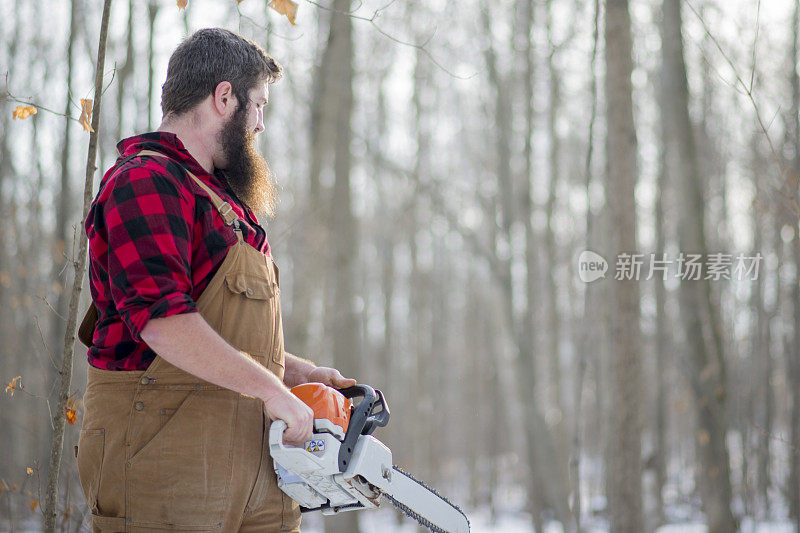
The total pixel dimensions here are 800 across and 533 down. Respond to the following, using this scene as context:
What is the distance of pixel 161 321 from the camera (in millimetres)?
1908

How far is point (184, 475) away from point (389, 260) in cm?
1690

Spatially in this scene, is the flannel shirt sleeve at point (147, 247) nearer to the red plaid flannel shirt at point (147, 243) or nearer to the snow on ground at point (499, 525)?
the red plaid flannel shirt at point (147, 243)

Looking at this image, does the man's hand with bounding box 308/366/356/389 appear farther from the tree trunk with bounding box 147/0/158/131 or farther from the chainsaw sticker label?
the tree trunk with bounding box 147/0/158/131

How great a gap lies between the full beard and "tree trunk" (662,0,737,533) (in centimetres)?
554

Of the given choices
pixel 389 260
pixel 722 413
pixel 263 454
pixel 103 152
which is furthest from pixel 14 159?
pixel 263 454

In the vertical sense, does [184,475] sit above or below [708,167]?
below

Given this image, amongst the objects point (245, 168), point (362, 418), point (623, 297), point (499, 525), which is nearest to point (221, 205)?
point (245, 168)

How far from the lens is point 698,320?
701 centimetres

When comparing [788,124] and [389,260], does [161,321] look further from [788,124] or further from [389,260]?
[389,260]

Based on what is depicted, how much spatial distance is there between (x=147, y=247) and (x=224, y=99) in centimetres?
58

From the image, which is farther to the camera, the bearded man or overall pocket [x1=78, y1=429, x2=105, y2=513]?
overall pocket [x1=78, y1=429, x2=105, y2=513]

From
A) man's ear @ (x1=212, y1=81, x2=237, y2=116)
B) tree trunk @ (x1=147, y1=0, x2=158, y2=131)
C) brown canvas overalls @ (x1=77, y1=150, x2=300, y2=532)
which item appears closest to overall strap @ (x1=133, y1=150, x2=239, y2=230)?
brown canvas overalls @ (x1=77, y1=150, x2=300, y2=532)

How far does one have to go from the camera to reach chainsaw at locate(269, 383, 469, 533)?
2.06 meters

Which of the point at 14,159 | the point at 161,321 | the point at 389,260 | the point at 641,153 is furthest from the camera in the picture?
the point at 389,260
